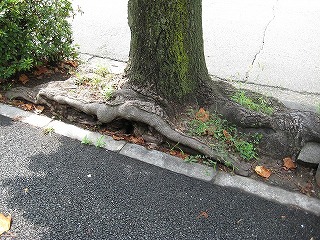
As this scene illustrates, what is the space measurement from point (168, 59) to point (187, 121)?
707 millimetres

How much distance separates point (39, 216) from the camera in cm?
303

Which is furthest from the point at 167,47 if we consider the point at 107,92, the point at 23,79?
the point at 23,79

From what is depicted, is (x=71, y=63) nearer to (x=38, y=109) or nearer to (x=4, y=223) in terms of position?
(x=38, y=109)

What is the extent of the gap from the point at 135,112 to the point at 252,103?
1.37 meters

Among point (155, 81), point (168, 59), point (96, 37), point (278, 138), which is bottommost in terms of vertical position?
point (96, 37)

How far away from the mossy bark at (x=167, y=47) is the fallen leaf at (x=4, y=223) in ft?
6.33

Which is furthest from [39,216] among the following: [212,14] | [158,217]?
[212,14]

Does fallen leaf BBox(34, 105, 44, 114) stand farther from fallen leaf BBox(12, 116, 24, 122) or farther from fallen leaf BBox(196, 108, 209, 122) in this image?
fallen leaf BBox(196, 108, 209, 122)

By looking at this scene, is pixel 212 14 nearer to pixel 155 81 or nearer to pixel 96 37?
pixel 96 37

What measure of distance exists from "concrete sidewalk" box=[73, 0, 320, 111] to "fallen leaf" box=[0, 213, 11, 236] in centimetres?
343

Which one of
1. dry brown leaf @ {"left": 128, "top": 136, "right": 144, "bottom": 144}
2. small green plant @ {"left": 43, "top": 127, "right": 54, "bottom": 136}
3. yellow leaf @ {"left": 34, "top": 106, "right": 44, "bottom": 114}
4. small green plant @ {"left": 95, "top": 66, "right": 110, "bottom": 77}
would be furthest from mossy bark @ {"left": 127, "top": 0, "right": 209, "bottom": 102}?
yellow leaf @ {"left": 34, "top": 106, "right": 44, "bottom": 114}

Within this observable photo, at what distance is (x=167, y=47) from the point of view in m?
3.86

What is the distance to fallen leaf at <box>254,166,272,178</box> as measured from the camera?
11.8 ft

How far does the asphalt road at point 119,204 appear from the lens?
2971 millimetres
